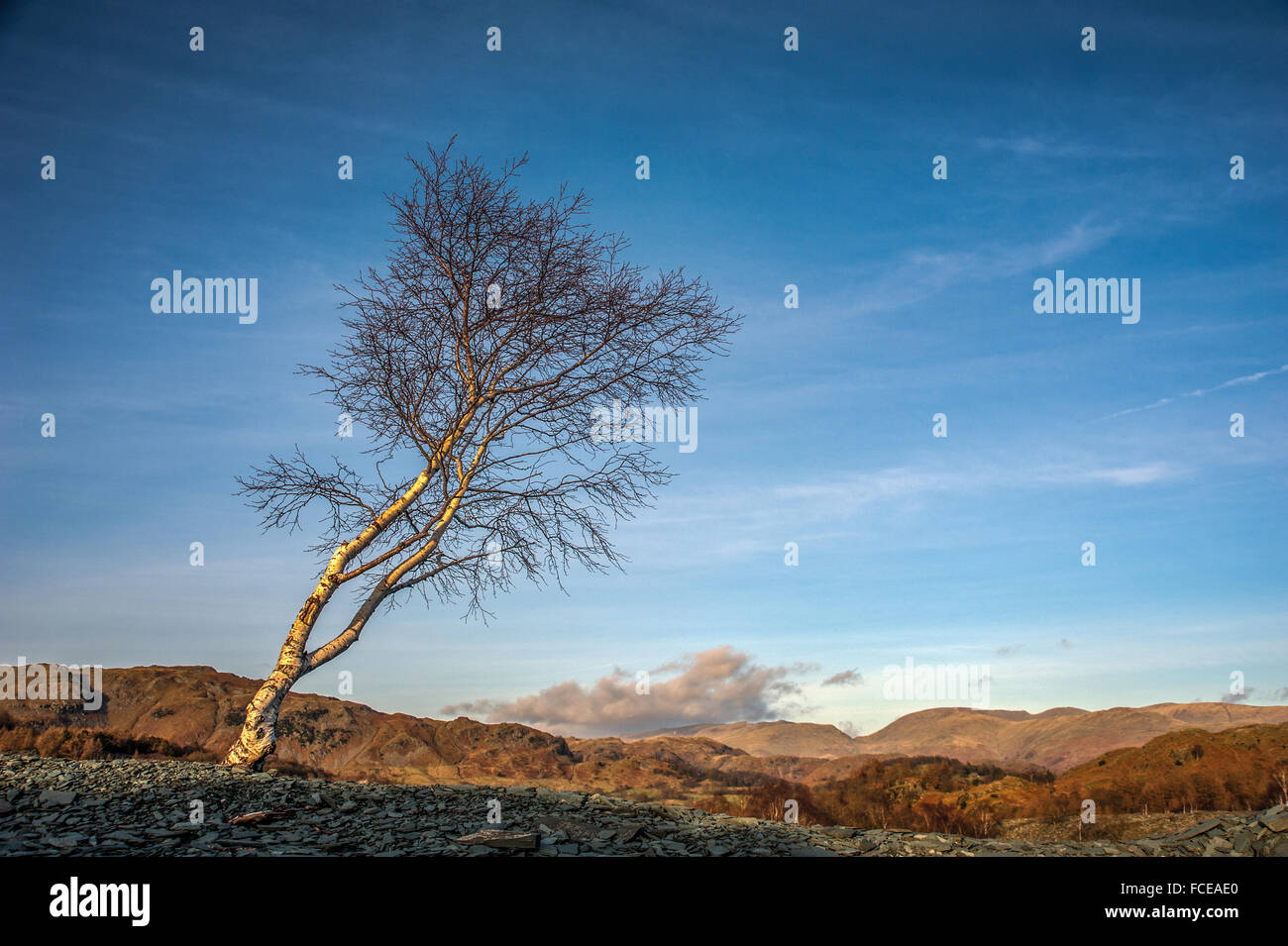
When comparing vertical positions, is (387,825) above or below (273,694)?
A: below

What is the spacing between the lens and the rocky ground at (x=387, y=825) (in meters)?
8.28

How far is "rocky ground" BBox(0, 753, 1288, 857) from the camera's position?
326 inches

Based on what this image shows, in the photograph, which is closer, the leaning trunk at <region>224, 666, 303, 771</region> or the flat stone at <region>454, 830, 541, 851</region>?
the flat stone at <region>454, 830, 541, 851</region>

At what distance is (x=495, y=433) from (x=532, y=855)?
716 centimetres

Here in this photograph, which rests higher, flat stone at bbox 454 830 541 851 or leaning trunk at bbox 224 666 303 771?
leaning trunk at bbox 224 666 303 771

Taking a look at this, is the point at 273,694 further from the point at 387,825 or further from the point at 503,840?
the point at 503,840

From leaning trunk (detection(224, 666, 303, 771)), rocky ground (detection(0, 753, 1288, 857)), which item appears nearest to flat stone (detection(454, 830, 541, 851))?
rocky ground (detection(0, 753, 1288, 857))

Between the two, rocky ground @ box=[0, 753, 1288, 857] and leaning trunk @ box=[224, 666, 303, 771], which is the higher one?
leaning trunk @ box=[224, 666, 303, 771]

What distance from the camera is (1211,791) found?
42.5ft

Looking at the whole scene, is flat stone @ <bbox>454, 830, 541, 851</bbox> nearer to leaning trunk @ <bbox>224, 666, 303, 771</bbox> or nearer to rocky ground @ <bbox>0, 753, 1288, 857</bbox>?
rocky ground @ <bbox>0, 753, 1288, 857</bbox>

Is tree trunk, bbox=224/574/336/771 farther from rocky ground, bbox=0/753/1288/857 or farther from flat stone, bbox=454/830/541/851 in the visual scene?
flat stone, bbox=454/830/541/851

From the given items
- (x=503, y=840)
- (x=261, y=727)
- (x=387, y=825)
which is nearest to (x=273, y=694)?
(x=261, y=727)

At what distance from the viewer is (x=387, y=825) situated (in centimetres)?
916

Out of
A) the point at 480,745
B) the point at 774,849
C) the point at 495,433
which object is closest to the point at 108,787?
the point at 495,433
